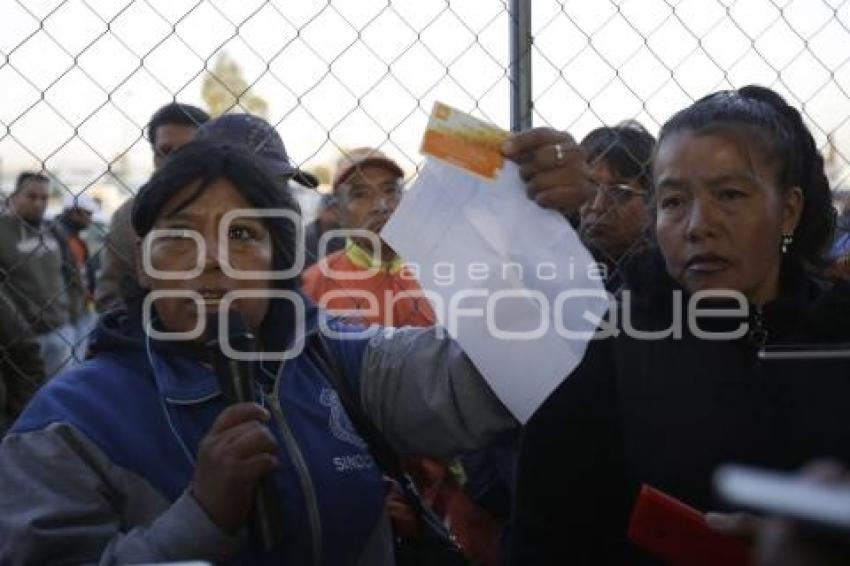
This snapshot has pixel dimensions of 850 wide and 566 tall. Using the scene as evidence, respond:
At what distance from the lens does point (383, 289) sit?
121 inches

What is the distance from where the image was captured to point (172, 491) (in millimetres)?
1406

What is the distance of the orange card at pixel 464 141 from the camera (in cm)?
151

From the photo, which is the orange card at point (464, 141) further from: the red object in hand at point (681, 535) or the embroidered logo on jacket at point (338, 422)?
the red object in hand at point (681, 535)

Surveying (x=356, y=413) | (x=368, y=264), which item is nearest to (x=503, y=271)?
(x=356, y=413)

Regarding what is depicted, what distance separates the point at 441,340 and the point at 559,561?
402 mm

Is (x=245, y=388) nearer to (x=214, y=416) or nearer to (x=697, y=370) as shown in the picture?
(x=214, y=416)

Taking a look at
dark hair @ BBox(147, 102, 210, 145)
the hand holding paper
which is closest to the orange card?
the hand holding paper

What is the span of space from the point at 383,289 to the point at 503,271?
1514 millimetres

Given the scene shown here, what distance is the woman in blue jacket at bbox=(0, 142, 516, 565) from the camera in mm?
1306

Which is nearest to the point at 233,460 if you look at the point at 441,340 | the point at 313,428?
the point at 313,428

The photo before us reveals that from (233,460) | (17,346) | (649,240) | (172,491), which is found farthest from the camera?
(17,346)

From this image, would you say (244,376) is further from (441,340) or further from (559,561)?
(559,561)

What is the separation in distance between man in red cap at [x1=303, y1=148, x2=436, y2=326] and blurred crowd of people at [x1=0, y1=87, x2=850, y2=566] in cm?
93

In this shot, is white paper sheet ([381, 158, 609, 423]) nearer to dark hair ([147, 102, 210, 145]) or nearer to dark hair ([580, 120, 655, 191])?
dark hair ([580, 120, 655, 191])
